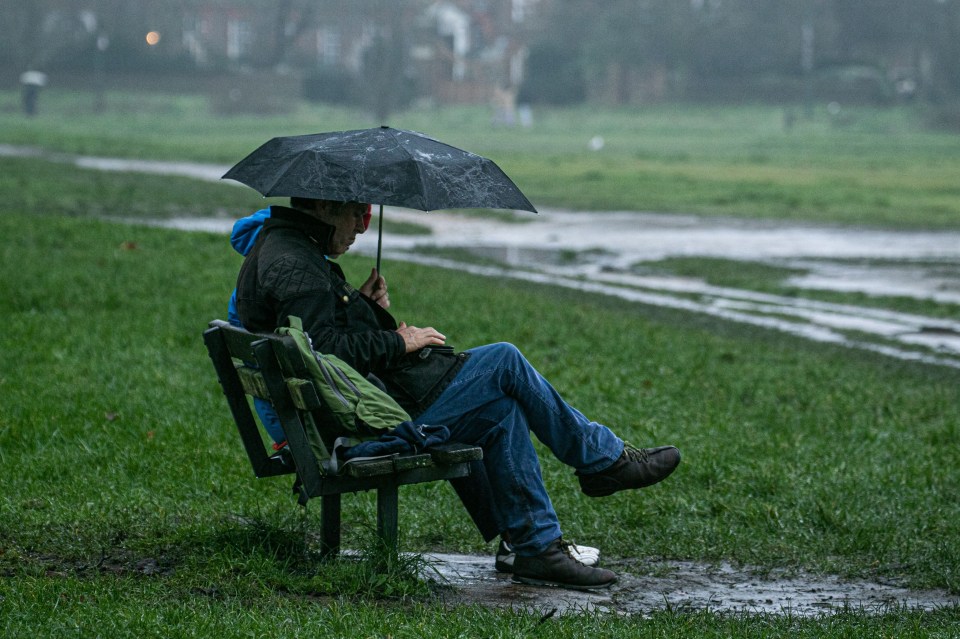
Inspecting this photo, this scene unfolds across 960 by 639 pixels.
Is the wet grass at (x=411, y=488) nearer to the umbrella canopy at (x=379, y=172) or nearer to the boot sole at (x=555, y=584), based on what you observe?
the boot sole at (x=555, y=584)

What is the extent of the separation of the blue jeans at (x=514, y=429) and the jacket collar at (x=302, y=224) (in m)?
0.70

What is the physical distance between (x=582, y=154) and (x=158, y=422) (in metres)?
38.1

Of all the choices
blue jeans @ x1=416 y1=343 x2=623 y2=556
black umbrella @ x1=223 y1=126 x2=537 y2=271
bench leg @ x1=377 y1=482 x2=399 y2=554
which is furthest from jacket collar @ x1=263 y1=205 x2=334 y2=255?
bench leg @ x1=377 y1=482 x2=399 y2=554

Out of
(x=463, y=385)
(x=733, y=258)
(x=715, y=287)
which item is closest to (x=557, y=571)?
(x=463, y=385)

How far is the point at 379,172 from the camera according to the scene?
15.7ft

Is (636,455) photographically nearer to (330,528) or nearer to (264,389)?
(330,528)

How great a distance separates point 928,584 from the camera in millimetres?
5379

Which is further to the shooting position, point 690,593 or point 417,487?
point 417,487

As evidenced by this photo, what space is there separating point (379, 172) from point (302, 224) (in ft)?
1.17

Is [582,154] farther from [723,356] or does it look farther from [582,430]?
[582,430]

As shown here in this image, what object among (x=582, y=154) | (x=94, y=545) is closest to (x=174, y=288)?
(x=94, y=545)

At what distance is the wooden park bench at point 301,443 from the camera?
14.8 feet

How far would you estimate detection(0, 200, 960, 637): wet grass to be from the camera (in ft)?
14.8

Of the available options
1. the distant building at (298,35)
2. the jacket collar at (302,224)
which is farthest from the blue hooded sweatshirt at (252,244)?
the distant building at (298,35)
